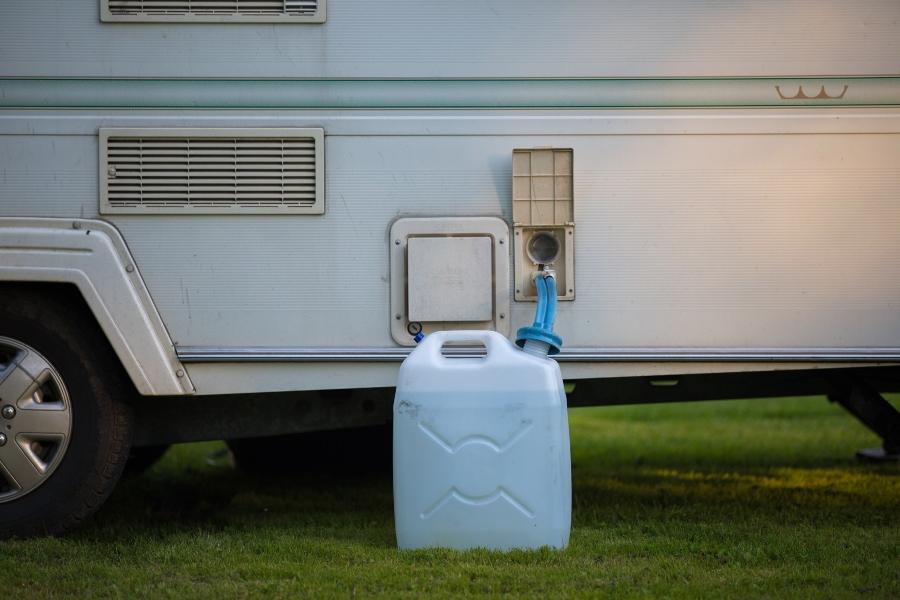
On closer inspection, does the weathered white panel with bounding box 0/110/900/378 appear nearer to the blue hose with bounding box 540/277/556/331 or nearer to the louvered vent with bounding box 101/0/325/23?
the blue hose with bounding box 540/277/556/331

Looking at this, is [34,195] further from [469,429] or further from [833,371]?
[833,371]

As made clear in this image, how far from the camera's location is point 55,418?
12.6ft

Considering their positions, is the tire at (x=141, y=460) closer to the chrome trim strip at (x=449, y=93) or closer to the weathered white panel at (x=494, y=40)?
the chrome trim strip at (x=449, y=93)

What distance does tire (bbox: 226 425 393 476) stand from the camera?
5.67m

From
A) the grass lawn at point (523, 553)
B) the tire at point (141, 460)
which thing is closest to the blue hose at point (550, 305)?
the grass lawn at point (523, 553)

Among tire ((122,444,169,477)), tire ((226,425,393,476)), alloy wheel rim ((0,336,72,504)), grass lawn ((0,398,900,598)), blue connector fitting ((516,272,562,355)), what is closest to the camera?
grass lawn ((0,398,900,598))

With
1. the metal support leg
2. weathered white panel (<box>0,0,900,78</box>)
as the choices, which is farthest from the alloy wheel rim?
the metal support leg

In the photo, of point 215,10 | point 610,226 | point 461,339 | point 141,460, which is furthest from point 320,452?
point 215,10

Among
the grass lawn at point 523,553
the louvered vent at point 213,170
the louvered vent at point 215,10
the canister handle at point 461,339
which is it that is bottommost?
the grass lawn at point 523,553

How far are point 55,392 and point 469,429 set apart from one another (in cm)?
163

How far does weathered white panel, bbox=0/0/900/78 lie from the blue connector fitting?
83cm

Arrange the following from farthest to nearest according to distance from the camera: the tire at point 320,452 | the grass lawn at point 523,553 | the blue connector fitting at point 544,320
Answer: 1. the tire at point 320,452
2. the blue connector fitting at point 544,320
3. the grass lawn at point 523,553

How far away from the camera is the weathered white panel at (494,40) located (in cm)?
393

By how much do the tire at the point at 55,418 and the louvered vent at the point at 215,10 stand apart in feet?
3.72
